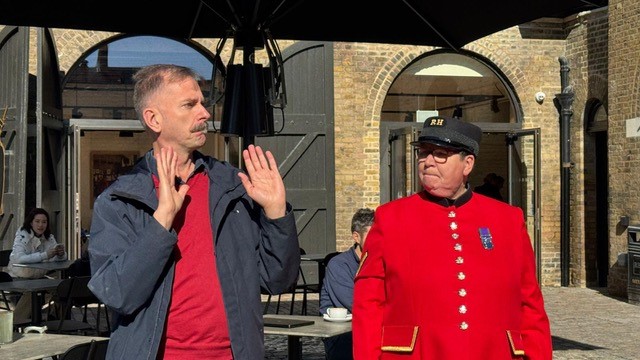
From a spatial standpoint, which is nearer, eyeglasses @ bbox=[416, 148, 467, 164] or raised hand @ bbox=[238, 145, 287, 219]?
raised hand @ bbox=[238, 145, 287, 219]

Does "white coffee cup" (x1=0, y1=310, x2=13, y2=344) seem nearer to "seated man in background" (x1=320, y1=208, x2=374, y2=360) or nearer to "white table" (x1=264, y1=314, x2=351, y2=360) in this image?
"white table" (x1=264, y1=314, x2=351, y2=360)

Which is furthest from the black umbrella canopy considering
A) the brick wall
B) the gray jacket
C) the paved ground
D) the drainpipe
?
the drainpipe

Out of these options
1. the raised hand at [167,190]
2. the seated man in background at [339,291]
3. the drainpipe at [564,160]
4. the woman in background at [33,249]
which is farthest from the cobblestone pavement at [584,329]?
the raised hand at [167,190]

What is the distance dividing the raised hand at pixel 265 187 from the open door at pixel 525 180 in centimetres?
1241

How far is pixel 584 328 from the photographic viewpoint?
452 inches

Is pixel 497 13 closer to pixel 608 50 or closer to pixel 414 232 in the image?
pixel 414 232

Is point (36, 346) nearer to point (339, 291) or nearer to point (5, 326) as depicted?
point (5, 326)

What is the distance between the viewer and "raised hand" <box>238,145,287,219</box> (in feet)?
9.96

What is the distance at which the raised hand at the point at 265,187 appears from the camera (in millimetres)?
3037

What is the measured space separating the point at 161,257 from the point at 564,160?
43.7 feet

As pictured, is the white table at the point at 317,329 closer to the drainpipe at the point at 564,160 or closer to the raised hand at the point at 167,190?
the raised hand at the point at 167,190

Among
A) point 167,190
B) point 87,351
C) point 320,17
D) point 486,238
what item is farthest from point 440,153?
point 320,17

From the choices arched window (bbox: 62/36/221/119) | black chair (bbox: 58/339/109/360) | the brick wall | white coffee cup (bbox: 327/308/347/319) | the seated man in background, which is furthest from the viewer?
arched window (bbox: 62/36/221/119)

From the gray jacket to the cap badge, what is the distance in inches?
39.6
